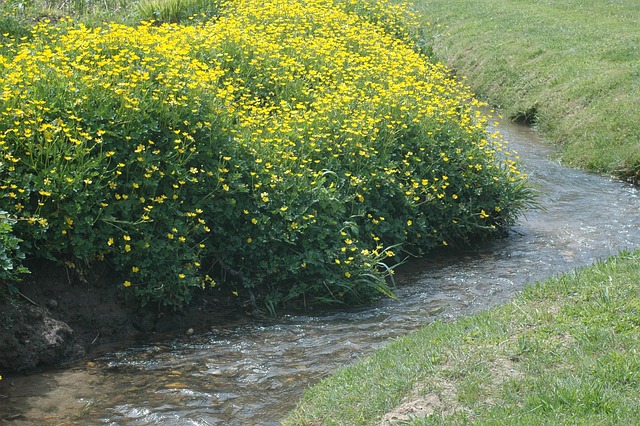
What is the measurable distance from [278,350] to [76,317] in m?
1.60

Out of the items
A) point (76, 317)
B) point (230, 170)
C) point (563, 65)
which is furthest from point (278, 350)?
point (563, 65)

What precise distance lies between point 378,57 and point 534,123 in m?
4.84

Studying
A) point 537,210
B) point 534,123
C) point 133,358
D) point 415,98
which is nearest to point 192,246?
point 133,358

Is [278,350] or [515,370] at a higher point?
[515,370]

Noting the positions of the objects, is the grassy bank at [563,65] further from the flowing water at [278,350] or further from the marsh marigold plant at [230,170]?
the marsh marigold plant at [230,170]

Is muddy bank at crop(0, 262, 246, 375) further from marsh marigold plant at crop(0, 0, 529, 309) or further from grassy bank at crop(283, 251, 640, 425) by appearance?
grassy bank at crop(283, 251, 640, 425)

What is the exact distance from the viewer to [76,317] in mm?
6785

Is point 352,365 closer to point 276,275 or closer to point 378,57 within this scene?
point 276,275

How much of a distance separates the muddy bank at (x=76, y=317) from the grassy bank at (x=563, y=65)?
7.03 metres

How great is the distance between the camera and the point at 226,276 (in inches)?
300

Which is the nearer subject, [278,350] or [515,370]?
[515,370]

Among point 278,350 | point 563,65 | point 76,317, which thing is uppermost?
point 563,65

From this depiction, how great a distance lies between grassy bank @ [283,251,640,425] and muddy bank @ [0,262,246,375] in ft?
6.52

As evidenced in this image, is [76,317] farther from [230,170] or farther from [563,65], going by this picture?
[563,65]
